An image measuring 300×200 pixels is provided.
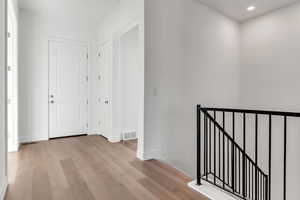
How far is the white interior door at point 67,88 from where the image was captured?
409cm

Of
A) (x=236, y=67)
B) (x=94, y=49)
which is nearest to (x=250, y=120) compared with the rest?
(x=236, y=67)

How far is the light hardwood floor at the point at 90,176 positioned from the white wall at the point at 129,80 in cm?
88

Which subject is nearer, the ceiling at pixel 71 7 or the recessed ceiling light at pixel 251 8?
the ceiling at pixel 71 7

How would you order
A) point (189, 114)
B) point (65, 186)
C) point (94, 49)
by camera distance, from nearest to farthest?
point (65, 186) < point (189, 114) < point (94, 49)

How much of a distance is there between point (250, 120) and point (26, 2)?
5.41 m

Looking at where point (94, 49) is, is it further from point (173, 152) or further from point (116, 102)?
point (173, 152)

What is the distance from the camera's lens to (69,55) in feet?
14.0

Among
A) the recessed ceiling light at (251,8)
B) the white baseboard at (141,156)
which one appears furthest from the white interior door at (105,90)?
the recessed ceiling light at (251,8)

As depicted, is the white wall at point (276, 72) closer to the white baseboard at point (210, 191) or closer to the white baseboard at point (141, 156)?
the white baseboard at point (210, 191)
